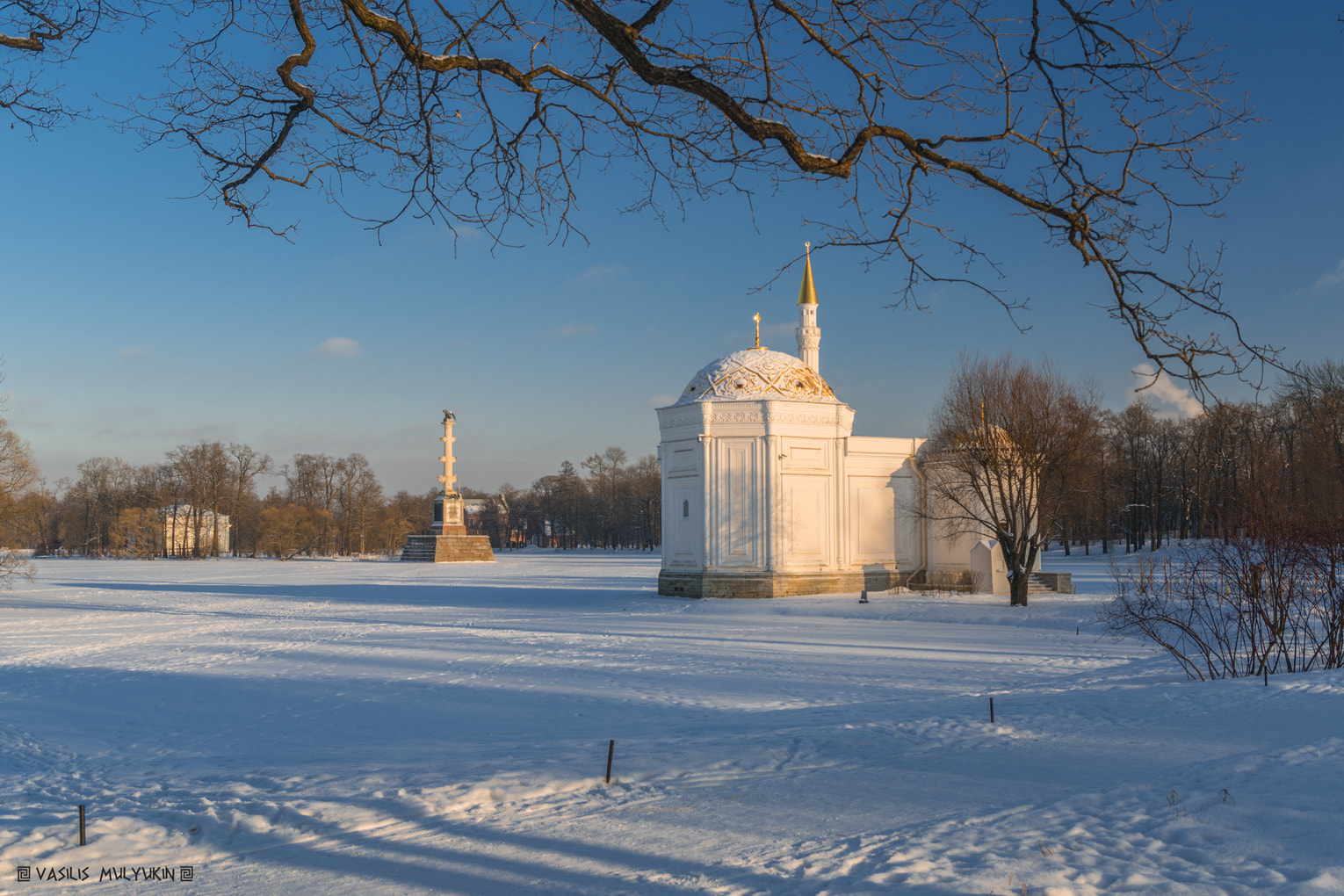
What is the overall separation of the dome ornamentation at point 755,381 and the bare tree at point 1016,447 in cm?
435

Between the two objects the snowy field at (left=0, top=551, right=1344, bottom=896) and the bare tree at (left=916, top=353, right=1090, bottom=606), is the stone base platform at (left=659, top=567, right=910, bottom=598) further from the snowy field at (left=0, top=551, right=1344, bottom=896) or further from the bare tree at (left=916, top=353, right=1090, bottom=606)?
the snowy field at (left=0, top=551, right=1344, bottom=896)

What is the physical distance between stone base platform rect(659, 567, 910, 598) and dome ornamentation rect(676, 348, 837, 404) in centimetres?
537

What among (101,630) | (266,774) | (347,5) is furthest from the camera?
(101,630)

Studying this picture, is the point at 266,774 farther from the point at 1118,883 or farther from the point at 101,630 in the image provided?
the point at 101,630

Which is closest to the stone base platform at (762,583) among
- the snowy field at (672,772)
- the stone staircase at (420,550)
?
the snowy field at (672,772)

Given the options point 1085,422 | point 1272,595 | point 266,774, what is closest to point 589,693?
point 266,774

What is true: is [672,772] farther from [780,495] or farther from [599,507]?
[599,507]

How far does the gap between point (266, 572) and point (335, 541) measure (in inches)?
1461

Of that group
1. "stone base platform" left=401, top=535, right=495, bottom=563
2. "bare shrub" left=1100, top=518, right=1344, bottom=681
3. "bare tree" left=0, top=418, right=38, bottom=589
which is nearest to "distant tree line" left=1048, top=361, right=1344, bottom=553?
"bare shrub" left=1100, top=518, right=1344, bottom=681

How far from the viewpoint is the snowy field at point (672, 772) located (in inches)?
207

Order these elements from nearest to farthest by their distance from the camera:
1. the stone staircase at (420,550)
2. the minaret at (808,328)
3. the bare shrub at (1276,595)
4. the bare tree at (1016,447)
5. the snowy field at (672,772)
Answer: the snowy field at (672,772), the bare shrub at (1276,595), the bare tree at (1016,447), the minaret at (808,328), the stone staircase at (420,550)

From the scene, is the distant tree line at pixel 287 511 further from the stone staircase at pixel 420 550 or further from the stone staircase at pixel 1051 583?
the stone staircase at pixel 1051 583

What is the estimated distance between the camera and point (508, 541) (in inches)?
5022

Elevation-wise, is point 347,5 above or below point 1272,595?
above
